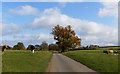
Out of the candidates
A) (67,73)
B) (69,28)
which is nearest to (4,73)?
(67,73)

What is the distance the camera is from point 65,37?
8525 centimetres

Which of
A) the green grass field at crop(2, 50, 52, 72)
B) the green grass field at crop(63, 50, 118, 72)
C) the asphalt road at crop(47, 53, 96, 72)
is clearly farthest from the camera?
the green grass field at crop(63, 50, 118, 72)

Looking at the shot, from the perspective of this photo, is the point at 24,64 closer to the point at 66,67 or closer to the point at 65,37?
the point at 66,67

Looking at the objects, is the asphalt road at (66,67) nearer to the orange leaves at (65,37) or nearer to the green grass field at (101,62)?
the green grass field at (101,62)

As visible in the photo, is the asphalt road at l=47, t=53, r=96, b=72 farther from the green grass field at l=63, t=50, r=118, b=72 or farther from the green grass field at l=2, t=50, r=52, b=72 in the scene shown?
the green grass field at l=63, t=50, r=118, b=72

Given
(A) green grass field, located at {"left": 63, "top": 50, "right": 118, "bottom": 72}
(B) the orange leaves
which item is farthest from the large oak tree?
(A) green grass field, located at {"left": 63, "top": 50, "right": 118, "bottom": 72}

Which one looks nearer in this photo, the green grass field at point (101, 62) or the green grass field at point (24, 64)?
the green grass field at point (24, 64)

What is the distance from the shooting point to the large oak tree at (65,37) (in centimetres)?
8244

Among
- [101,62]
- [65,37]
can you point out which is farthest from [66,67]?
[65,37]

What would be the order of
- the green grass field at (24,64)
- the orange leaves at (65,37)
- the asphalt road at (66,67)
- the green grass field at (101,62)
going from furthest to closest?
the orange leaves at (65,37), the green grass field at (101,62), the asphalt road at (66,67), the green grass field at (24,64)

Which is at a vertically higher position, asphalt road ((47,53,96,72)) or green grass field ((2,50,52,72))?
green grass field ((2,50,52,72))

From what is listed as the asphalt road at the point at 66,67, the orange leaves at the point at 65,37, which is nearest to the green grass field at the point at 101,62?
the asphalt road at the point at 66,67

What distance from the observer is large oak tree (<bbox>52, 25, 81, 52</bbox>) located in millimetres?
82438

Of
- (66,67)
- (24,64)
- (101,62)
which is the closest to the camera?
(24,64)
